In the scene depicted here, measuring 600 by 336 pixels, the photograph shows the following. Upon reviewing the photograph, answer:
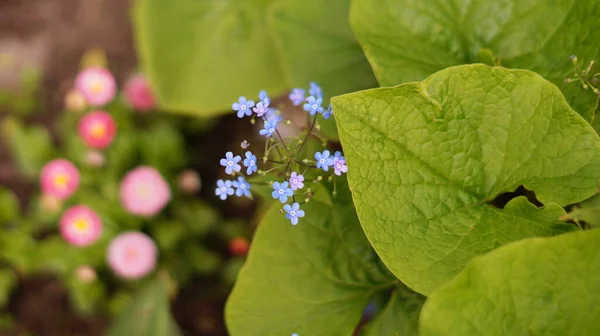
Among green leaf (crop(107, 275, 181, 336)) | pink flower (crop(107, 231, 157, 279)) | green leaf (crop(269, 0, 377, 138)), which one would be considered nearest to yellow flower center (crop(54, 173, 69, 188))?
pink flower (crop(107, 231, 157, 279))

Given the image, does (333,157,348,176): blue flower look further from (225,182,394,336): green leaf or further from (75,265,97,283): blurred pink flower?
(75,265,97,283): blurred pink flower

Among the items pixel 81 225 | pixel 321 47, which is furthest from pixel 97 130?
pixel 321 47

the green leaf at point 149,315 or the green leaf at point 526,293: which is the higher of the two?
the green leaf at point 526,293

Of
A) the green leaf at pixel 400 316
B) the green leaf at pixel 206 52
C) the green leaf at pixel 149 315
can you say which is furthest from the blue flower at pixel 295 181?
the green leaf at pixel 149 315

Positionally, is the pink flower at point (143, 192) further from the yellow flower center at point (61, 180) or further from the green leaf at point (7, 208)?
the green leaf at point (7, 208)

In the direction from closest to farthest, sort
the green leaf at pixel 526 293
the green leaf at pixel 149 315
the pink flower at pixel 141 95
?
the green leaf at pixel 526 293
the green leaf at pixel 149 315
the pink flower at pixel 141 95

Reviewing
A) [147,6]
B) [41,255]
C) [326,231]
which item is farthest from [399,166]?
[41,255]

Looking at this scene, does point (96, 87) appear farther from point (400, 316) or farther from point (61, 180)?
point (400, 316)

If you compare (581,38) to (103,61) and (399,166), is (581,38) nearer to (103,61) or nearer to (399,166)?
(399,166)
